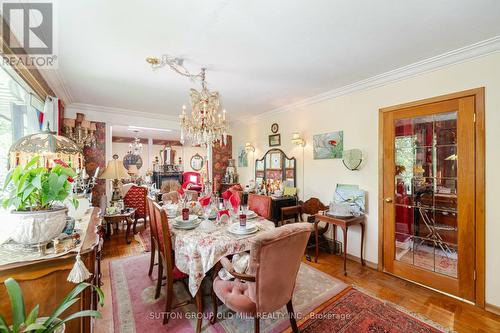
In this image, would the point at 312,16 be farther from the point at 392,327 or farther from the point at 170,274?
the point at 392,327

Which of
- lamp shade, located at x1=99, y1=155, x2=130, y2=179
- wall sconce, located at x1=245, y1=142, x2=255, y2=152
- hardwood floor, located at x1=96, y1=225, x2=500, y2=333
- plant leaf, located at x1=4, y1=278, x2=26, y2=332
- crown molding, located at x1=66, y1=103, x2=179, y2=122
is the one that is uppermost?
crown molding, located at x1=66, y1=103, x2=179, y2=122

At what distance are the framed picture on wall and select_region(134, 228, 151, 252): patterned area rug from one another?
3104 mm

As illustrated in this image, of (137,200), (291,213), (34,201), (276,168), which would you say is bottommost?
(291,213)

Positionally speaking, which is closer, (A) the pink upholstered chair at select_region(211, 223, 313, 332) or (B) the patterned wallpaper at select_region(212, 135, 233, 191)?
(A) the pink upholstered chair at select_region(211, 223, 313, 332)

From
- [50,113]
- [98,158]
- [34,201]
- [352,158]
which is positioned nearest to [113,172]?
[98,158]

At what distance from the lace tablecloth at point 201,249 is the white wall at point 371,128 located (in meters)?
2.13

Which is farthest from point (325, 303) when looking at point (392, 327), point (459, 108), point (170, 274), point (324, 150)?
point (459, 108)

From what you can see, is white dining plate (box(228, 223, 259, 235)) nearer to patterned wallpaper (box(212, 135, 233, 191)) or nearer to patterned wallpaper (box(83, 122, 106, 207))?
patterned wallpaper (box(212, 135, 233, 191))

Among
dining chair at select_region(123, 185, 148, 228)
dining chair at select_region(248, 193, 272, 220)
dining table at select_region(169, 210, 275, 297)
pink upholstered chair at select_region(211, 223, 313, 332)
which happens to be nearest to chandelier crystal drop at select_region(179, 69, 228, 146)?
dining chair at select_region(248, 193, 272, 220)

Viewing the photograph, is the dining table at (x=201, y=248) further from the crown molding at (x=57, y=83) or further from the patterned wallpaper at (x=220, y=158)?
the patterned wallpaper at (x=220, y=158)

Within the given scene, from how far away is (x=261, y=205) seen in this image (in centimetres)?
284

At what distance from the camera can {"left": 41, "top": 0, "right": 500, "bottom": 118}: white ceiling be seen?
5.30 ft

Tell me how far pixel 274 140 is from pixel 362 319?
3.34 m

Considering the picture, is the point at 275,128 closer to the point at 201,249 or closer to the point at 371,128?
the point at 371,128
